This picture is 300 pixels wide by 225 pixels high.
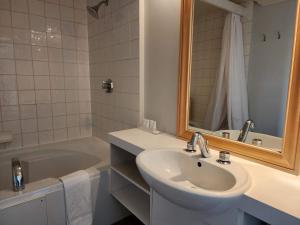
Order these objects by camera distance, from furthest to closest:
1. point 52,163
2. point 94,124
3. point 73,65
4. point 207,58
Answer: point 94,124 < point 73,65 < point 52,163 < point 207,58

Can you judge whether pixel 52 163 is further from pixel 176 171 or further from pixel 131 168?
pixel 176 171

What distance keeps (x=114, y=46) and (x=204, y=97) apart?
41.3 inches

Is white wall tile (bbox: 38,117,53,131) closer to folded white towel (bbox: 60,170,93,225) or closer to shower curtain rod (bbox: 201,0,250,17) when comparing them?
folded white towel (bbox: 60,170,93,225)

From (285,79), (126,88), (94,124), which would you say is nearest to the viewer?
(285,79)

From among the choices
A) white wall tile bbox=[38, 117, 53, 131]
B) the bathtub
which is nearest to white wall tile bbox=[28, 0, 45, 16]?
white wall tile bbox=[38, 117, 53, 131]

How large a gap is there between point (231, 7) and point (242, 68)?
1.12 feet

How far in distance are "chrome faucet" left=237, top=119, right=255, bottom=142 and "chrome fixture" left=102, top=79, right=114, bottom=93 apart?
128 cm

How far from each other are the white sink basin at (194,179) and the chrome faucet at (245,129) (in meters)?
0.19

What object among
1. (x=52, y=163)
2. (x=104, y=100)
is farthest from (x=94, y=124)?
(x=52, y=163)

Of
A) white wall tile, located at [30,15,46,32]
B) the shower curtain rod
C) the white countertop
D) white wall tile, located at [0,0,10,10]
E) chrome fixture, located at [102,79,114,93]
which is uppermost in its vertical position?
white wall tile, located at [0,0,10,10]

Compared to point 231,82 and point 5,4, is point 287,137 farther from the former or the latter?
point 5,4

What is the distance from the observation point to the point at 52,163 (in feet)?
6.80

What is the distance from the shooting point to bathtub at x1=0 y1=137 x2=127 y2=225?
4.10 ft

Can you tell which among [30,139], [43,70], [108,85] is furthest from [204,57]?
[30,139]
